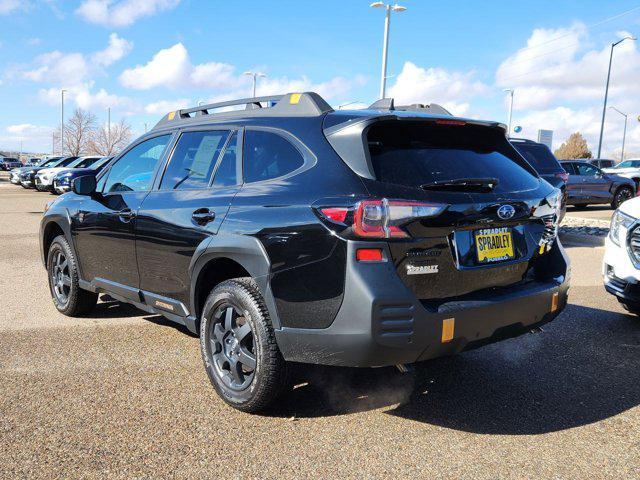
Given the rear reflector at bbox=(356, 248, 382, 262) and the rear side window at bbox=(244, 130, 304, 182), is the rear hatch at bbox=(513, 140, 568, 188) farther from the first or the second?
the rear reflector at bbox=(356, 248, 382, 262)

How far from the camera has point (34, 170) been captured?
2936 centimetres

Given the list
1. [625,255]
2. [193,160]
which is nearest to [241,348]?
[193,160]

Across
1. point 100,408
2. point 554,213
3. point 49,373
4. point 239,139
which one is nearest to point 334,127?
point 239,139

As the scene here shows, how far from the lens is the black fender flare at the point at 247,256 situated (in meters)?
3.15

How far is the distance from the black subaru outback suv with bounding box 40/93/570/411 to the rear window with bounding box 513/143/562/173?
26.6 ft

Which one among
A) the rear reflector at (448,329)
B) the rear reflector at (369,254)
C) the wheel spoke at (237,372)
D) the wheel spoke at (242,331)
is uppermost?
the rear reflector at (369,254)

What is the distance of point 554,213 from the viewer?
371 cm

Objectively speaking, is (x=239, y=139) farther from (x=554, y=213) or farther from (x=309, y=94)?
(x=554, y=213)

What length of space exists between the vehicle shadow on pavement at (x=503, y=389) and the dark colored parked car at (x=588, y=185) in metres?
15.8

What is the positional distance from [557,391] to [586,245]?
8.05 m

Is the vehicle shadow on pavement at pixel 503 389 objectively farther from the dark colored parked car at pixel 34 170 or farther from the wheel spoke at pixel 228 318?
the dark colored parked car at pixel 34 170

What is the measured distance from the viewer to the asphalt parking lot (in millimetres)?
2857

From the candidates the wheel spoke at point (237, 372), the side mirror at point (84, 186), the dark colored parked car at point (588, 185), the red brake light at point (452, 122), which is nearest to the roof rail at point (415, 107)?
the red brake light at point (452, 122)

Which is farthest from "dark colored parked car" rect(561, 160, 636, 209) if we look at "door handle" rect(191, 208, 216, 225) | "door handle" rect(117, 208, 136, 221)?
"door handle" rect(191, 208, 216, 225)
